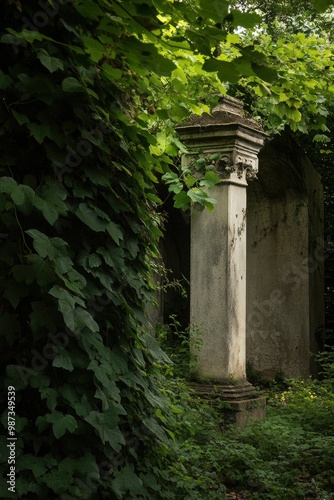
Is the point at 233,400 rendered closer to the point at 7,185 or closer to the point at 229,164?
the point at 229,164

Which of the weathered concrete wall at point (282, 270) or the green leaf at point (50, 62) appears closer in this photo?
the green leaf at point (50, 62)

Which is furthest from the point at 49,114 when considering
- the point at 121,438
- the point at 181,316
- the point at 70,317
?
the point at 181,316

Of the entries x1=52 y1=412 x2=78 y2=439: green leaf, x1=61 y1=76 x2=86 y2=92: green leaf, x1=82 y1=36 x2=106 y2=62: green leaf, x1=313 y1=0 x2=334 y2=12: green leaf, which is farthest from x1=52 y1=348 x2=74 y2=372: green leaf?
x1=313 y1=0 x2=334 y2=12: green leaf

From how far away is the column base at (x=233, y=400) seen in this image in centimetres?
682

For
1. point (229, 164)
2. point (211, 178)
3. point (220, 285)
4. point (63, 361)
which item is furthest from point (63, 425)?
point (229, 164)

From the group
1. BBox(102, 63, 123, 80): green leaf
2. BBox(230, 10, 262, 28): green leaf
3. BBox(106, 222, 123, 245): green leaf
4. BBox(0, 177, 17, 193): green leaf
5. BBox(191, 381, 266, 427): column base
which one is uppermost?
BBox(102, 63, 123, 80): green leaf

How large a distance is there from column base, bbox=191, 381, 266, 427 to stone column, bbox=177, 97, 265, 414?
0.03m

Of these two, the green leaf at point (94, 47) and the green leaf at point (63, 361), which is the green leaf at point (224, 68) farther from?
the green leaf at point (63, 361)

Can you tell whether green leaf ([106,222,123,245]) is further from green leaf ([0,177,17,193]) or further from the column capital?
the column capital

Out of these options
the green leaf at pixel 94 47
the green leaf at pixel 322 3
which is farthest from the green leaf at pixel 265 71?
the green leaf at pixel 94 47

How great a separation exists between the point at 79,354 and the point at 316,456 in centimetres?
347

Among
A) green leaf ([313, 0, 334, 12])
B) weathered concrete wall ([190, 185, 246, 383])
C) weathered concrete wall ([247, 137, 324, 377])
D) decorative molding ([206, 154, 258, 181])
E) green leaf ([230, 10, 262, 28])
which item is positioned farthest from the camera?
weathered concrete wall ([247, 137, 324, 377])

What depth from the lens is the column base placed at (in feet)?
22.4

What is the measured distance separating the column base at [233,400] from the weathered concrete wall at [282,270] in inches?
153
